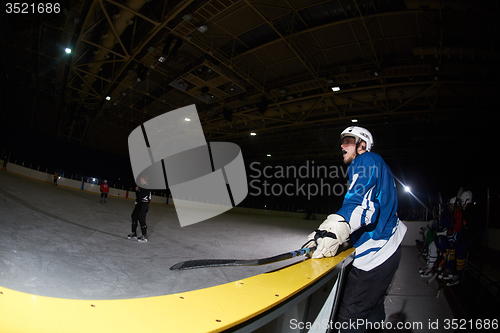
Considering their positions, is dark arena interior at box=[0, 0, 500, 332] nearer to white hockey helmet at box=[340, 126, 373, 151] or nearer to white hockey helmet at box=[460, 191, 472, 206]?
white hockey helmet at box=[460, 191, 472, 206]

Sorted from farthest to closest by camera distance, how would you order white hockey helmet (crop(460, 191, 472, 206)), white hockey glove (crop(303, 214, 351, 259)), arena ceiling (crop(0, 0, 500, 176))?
arena ceiling (crop(0, 0, 500, 176)) → white hockey helmet (crop(460, 191, 472, 206)) → white hockey glove (crop(303, 214, 351, 259))

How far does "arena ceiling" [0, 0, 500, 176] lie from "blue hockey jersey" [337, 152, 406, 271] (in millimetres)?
8582

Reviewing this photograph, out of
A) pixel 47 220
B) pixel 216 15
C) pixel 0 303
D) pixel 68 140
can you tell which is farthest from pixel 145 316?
pixel 68 140

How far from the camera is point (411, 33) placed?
9.06 metres

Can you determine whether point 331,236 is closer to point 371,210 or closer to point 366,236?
point 371,210

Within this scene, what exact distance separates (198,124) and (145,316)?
20089mm

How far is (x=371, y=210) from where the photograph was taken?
Answer: 1570mm

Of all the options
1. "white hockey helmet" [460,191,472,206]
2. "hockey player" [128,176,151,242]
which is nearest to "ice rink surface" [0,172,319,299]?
"hockey player" [128,176,151,242]

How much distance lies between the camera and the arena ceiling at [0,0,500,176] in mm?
8781

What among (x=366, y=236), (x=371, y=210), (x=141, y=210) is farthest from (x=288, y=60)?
(x=371, y=210)

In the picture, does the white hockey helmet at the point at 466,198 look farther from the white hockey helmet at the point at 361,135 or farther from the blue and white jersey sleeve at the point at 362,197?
the blue and white jersey sleeve at the point at 362,197

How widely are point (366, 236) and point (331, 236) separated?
463mm

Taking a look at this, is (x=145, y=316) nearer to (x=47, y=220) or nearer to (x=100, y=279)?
(x=100, y=279)

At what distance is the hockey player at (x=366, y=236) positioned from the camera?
155 cm
